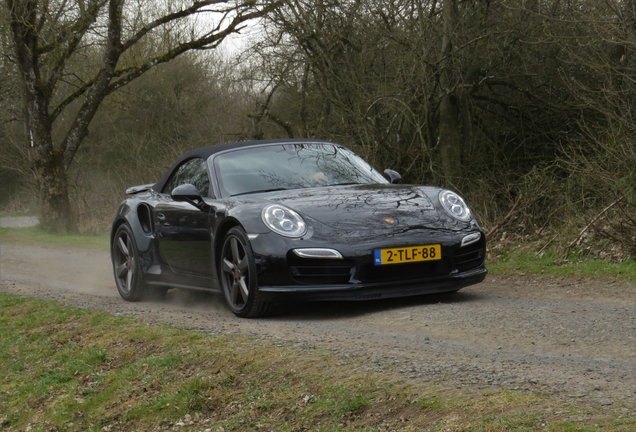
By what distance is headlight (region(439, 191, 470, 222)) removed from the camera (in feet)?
24.6

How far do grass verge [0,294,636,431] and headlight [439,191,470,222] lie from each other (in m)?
2.21

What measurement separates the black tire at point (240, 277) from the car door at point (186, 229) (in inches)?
11.9

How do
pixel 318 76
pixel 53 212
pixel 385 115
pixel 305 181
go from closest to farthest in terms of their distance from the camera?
1. pixel 305 181
2. pixel 385 115
3. pixel 318 76
4. pixel 53 212

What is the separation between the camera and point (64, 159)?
23.0 metres

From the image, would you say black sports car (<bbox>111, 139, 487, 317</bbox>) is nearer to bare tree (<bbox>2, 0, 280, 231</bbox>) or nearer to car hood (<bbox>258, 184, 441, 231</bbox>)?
car hood (<bbox>258, 184, 441, 231</bbox>)

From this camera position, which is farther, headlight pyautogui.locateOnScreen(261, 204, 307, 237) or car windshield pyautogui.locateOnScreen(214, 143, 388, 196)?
car windshield pyautogui.locateOnScreen(214, 143, 388, 196)

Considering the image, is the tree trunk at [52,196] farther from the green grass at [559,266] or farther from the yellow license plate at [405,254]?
the yellow license plate at [405,254]

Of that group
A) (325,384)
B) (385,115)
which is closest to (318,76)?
(385,115)

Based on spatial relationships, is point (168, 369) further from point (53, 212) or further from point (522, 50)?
point (53, 212)

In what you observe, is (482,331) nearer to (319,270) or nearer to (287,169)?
(319,270)

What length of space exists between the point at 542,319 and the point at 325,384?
2076 millimetres

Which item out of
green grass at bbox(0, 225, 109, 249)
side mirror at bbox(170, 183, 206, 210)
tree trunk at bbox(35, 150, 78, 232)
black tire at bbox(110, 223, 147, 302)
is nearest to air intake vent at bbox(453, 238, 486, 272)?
side mirror at bbox(170, 183, 206, 210)

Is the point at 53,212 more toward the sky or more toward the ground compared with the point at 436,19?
more toward the ground

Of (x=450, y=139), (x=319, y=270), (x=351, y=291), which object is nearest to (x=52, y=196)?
(x=450, y=139)
